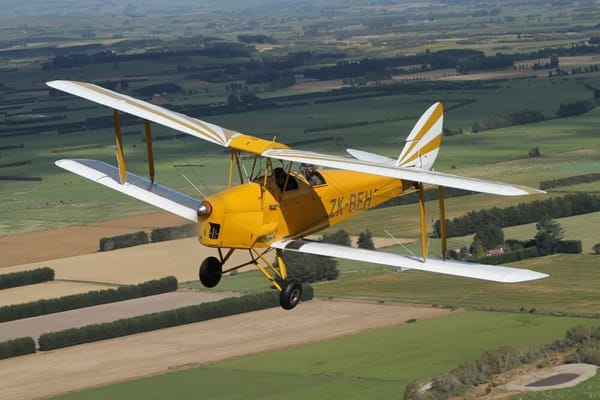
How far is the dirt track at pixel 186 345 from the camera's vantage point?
80.7m

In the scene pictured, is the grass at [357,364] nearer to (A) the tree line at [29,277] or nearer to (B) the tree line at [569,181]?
(A) the tree line at [29,277]

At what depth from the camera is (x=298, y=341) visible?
85.3 m

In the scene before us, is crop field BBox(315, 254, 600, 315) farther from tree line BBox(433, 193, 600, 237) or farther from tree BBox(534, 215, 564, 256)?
tree line BBox(433, 193, 600, 237)

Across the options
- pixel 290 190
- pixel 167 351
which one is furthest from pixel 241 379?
pixel 290 190

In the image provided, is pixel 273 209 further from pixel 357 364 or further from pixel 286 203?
pixel 357 364

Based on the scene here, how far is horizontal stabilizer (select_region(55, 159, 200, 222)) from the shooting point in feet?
150

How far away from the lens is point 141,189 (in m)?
47.8

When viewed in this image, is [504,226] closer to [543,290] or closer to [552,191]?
[552,191]

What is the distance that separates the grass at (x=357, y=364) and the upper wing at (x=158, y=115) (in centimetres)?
2906

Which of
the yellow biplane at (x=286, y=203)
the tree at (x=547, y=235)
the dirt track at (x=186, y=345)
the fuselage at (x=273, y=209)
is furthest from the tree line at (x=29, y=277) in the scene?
the fuselage at (x=273, y=209)

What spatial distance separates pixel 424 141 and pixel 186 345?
120 feet

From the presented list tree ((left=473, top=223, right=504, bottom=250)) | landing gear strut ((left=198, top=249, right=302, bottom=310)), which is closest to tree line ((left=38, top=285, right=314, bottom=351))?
tree ((left=473, top=223, right=504, bottom=250))

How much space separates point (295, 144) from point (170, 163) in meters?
16.6

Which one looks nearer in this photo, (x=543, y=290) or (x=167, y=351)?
(x=167, y=351)
